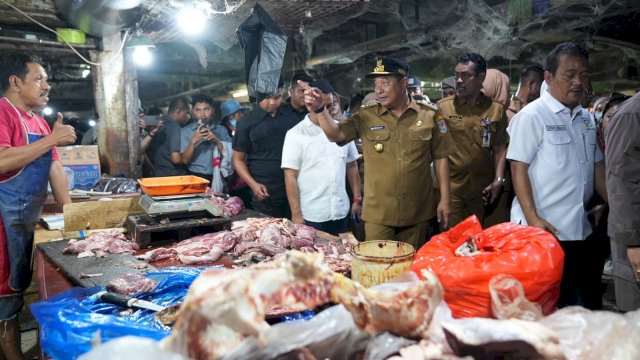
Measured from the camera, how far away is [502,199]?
5.17 meters

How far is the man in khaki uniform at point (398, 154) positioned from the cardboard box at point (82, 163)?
4.23 m

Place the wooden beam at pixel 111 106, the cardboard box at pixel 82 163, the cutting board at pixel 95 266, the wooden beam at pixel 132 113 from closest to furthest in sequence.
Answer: the cutting board at pixel 95 266, the cardboard box at pixel 82 163, the wooden beam at pixel 111 106, the wooden beam at pixel 132 113

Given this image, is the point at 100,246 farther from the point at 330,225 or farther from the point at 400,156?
the point at 400,156

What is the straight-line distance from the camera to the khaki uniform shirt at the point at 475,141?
495 cm

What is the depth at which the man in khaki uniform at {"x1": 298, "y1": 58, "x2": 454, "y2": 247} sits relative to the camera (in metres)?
4.13

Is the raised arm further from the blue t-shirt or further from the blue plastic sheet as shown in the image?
the blue t-shirt

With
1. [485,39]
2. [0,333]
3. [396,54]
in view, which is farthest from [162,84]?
[0,333]

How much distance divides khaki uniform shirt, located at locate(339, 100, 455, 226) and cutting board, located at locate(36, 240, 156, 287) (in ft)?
7.03

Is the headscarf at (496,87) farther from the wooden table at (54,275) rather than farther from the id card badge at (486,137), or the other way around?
the wooden table at (54,275)

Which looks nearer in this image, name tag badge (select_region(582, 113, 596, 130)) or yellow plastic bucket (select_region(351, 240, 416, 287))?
yellow plastic bucket (select_region(351, 240, 416, 287))

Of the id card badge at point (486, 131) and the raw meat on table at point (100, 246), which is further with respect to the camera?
the id card badge at point (486, 131)

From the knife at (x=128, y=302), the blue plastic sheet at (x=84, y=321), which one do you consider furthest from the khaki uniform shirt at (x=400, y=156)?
the knife at (x=128, y=302)

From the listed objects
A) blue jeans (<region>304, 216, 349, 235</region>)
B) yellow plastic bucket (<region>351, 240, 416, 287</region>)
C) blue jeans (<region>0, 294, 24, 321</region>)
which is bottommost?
blue jeans (<region>0, 294, 24, 321</region>)

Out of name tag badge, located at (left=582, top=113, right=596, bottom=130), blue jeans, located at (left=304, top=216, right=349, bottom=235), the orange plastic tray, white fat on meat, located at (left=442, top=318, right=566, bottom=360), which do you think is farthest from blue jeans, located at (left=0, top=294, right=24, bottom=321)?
name tag badge, located at (left=582, top=113, right=596, bottom=130)
